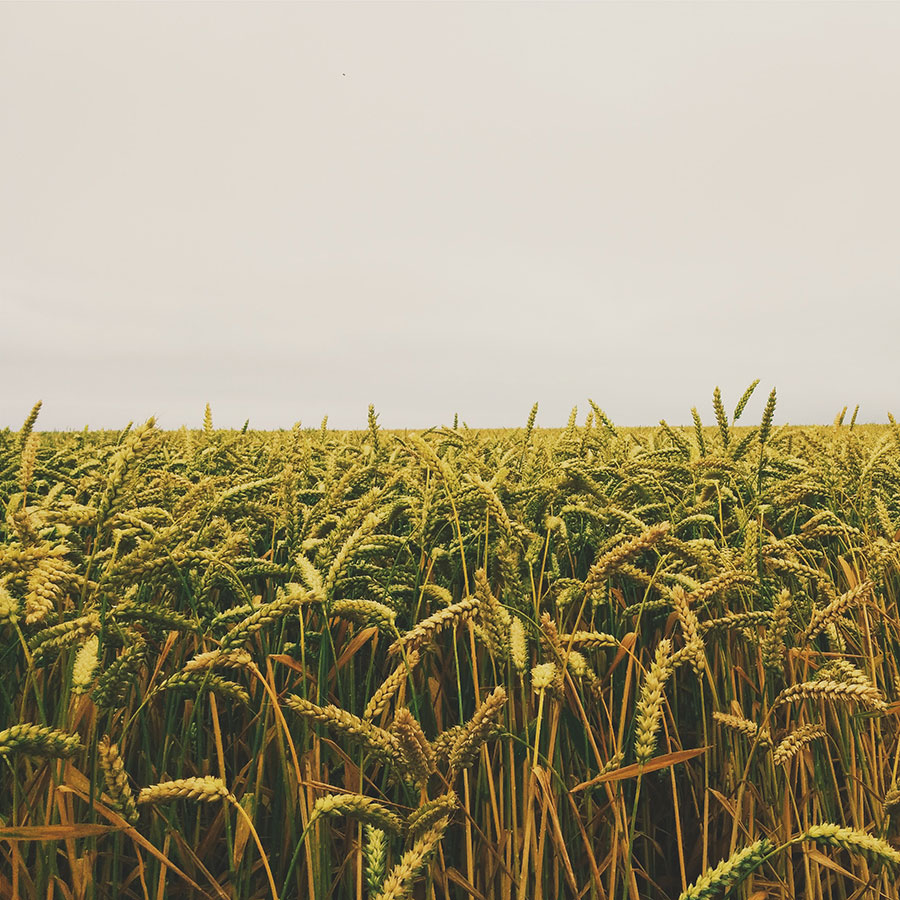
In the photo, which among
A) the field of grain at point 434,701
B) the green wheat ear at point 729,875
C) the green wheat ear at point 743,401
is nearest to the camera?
the green wheat ear at point 729,875

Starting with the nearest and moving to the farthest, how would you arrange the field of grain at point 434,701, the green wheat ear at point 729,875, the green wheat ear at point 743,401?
the green wheat ear at point 729,875
the field of grain at point 434,701
the green wheat ear at point 743,401

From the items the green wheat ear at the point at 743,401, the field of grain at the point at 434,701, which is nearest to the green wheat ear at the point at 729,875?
the field of grain at the point at 434,701

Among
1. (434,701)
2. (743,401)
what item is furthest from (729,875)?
(743,401)

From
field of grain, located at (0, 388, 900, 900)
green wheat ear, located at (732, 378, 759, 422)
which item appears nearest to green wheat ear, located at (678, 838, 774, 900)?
field of grain, located at (0, 388, 900, 900)

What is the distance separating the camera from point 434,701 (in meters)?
1.75

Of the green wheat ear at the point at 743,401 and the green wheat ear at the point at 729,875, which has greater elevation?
the green wheat ear at the point at 743,401

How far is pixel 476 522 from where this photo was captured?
2172 millimetres

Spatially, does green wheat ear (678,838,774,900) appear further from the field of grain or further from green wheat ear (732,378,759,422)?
green wheat ear (732,378,759,422)

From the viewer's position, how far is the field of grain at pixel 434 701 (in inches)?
42.6

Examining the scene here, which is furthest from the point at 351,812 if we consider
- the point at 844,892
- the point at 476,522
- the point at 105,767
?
the point at 844,892

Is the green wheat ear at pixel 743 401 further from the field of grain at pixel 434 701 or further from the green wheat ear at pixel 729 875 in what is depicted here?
the green wheat ear at pixel 729 875

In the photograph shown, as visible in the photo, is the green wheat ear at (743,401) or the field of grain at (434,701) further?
the green wheat ear at (743,401)

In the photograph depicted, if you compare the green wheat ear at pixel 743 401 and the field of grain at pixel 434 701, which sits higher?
the green wheat ear at pixel 743 401

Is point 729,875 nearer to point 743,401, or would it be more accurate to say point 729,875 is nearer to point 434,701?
point 434,701
